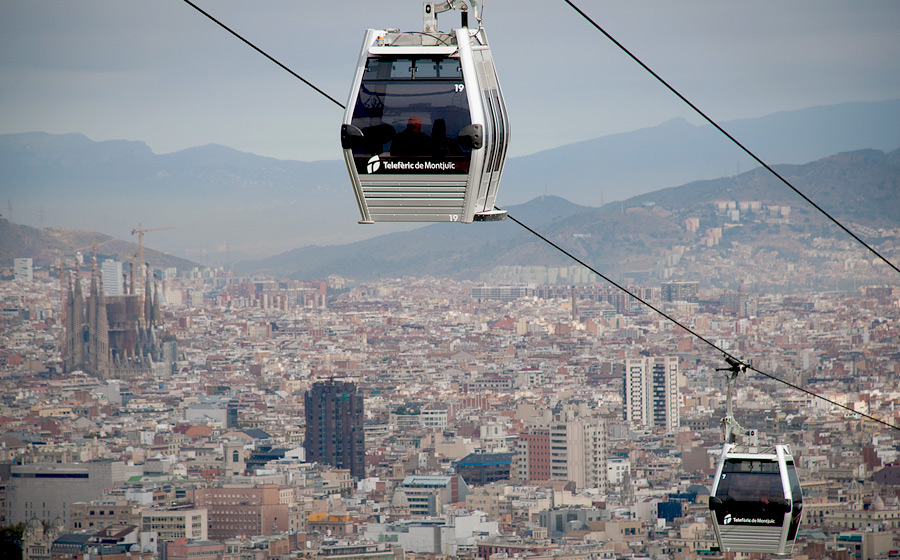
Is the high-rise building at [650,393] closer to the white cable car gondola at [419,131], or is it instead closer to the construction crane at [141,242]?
the construction crane at [141,242]

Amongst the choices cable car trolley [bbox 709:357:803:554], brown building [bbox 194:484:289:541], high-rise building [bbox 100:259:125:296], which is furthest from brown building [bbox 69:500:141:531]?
cable car trolley [bbox 709:357:803:554]

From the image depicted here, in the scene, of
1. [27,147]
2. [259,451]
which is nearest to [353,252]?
[27,147]

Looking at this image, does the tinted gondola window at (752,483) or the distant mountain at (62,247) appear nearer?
the tinted gondola window at (752,483)

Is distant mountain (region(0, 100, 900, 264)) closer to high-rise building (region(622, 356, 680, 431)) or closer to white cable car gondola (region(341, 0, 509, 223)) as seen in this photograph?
high-rise building (region(622, 356, 680, 431))

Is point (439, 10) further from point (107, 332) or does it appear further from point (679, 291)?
point (679, 291)

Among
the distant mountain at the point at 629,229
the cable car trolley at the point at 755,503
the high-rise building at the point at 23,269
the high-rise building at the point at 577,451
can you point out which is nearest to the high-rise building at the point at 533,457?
the high-rise building at the point at 577,451

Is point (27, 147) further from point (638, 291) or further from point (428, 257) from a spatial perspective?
point (638, 291)
